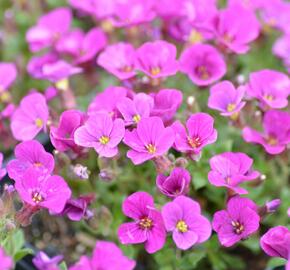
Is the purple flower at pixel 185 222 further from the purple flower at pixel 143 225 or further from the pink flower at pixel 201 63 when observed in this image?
the pink flower at pixel 201 63

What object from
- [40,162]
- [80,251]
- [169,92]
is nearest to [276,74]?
[169,92]

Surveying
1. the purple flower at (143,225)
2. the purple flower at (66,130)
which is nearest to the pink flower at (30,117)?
the purple flower at (66,130)

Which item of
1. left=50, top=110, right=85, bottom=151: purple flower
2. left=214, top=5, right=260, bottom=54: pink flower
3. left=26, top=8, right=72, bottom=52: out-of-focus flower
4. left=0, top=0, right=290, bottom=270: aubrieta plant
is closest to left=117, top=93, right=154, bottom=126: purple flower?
left=0, top=0, right=290, bottom=270: aubrieta plant

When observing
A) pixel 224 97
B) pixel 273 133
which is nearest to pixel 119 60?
pixel 224 97

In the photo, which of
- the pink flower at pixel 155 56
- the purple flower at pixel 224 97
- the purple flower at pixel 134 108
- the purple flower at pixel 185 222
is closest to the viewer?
the purple flower at pixel 185 222

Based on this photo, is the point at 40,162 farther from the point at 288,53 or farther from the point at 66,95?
the point at 288,53

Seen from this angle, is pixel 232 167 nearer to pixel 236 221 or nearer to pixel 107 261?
pixel 236 221
